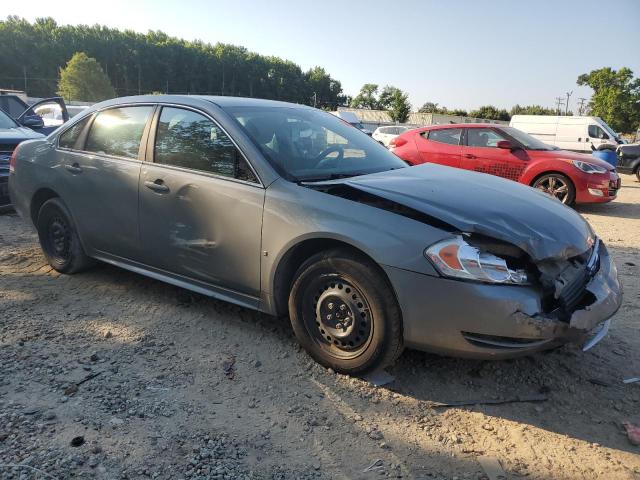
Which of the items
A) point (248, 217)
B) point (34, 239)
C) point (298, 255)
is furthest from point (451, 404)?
point (34, 239)

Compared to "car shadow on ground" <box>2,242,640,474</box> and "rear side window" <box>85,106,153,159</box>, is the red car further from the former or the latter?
"rear side window" <box>85,106,153,159</box>

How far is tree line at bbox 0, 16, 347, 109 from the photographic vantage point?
265ft

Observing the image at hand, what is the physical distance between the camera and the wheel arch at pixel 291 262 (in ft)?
9.70

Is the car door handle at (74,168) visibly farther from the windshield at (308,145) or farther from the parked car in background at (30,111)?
the parked car in background at (30,111)

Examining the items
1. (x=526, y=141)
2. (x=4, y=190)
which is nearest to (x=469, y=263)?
(x=4, y=190)

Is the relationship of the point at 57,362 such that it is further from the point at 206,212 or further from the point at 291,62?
the point at 291,62

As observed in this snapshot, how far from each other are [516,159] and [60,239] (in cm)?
783

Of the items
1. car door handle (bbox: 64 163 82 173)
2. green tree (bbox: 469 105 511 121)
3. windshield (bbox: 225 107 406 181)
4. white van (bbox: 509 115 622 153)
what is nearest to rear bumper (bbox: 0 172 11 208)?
car door handle (bbox: 64 163 82 173)

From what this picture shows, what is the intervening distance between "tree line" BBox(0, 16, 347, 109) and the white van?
7466cm

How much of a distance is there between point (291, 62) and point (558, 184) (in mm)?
118273

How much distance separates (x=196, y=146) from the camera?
354cm

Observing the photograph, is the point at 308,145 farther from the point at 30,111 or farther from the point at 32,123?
the point at 30,111

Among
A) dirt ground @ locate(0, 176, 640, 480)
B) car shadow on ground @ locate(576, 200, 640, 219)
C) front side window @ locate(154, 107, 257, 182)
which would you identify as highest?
front side window @ locate(154, 107, 257, 182)

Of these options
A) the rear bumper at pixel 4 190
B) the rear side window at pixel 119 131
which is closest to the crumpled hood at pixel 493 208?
the rear side window at pixel 119 131
